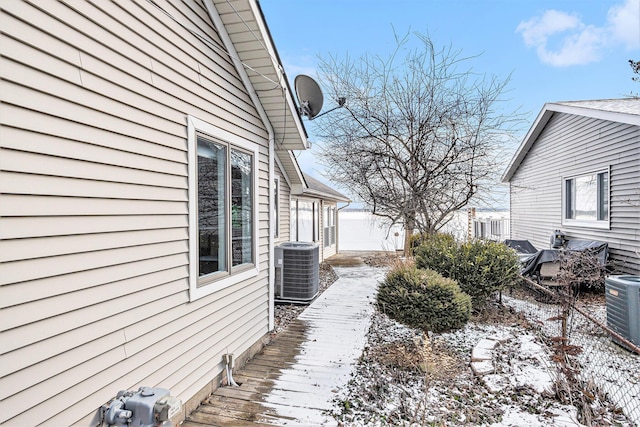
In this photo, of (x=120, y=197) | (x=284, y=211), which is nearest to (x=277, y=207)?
(x=284, y=211)

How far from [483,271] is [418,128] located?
4.70 m

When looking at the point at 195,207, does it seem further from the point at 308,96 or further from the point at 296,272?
the point at 296,272

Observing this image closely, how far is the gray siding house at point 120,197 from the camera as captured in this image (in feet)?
6.00

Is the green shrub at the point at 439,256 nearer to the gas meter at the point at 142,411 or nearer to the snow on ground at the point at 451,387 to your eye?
the snow on ground at the point at 451,387

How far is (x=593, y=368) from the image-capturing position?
4059 mm

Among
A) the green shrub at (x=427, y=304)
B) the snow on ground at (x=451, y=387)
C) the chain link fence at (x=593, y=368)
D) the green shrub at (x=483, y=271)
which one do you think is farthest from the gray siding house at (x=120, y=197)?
the green shrub at (x=483, y=271)

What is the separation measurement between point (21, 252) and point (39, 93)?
0.84 meters

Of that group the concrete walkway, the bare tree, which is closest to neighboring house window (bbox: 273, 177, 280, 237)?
the bare tree

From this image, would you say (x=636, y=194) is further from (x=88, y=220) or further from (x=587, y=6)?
(x=88, y=220)

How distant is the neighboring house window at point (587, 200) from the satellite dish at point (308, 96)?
6959mm

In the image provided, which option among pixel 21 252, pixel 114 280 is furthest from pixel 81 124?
pixel 114 280

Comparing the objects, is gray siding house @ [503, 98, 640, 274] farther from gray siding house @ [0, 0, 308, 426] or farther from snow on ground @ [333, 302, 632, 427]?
gray siding house @ [0, 0, 308, 426]

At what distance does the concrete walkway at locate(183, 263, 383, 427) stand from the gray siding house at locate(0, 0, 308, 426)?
0.90ft

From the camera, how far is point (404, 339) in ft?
17.0
